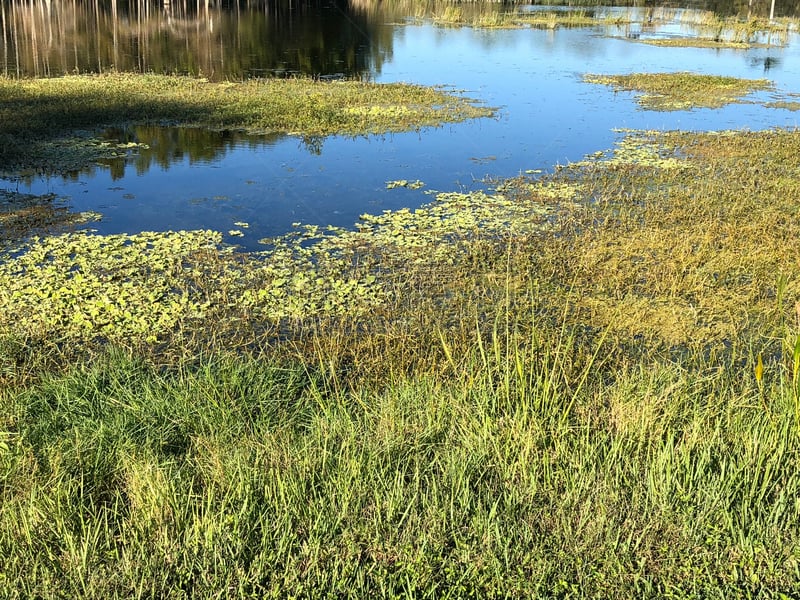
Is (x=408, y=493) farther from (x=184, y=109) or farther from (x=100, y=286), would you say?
(x=184, y=109)

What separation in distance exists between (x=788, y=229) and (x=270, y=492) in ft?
18.8

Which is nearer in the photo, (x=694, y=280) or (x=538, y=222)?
(x=694, y=280)

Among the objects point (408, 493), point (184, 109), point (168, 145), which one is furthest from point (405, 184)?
point (408, 493)

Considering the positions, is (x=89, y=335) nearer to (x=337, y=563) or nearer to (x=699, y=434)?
(x=337, y=563)

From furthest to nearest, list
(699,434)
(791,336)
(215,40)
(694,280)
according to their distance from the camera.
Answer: (215,40), (694,280), (791,336), (699,434)

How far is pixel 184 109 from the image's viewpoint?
11586 millimetres

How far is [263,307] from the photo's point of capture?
A: 16.6ft

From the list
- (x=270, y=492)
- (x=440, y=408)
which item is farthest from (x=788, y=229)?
(x=270, y=492)

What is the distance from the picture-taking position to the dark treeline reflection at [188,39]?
53.5 ft

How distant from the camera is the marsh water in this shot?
7.77 m

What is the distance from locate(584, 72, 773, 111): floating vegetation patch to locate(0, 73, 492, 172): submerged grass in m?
3.65

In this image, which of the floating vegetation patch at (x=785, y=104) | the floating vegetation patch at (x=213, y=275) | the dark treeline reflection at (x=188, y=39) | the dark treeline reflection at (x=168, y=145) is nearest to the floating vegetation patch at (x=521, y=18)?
the dark treeline reflection at (x=188, y=39)

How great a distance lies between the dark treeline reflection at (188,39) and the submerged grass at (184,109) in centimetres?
188

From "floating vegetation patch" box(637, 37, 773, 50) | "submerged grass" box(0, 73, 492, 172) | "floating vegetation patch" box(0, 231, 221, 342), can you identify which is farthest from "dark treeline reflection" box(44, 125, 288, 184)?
"floating vegetation patch" box(637, 37, 773, 50)
